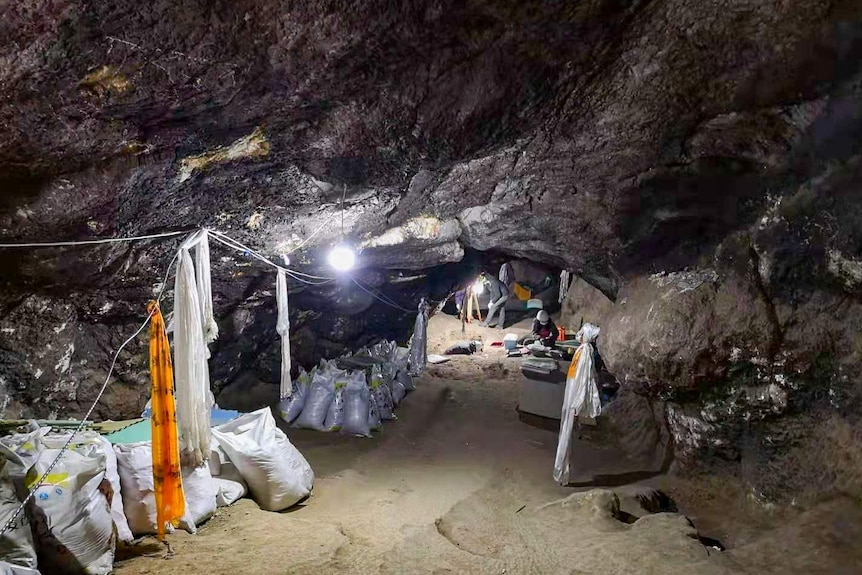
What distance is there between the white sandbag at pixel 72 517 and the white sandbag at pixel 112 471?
0.70 ft

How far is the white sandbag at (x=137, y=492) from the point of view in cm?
415

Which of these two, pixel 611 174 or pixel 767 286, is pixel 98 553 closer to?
pixel 611 174

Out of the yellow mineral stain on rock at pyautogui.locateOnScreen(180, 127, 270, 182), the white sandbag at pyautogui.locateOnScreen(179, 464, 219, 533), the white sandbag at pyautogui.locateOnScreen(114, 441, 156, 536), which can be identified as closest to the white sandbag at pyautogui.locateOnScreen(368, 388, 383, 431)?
the white sandbag at pyautogui.locateOnScreen(179, 464, 219, 533)

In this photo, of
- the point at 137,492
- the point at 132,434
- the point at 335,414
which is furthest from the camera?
the point at 335,414

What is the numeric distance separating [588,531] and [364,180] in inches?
164

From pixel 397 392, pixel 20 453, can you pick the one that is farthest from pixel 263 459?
pixel 397 392

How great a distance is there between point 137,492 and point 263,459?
4.28 ft

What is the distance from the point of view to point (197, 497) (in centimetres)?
453

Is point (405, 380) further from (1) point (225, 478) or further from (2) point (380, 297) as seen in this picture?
(1) point (225, 478)

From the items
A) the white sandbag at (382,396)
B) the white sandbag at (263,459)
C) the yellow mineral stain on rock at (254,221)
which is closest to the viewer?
the white sandbag at (263,459)

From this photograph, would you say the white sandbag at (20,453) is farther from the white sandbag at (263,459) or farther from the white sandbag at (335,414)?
the white sandbag at (335,414)

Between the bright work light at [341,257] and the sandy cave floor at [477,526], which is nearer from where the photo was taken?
the sandy cave floor at [477,526]

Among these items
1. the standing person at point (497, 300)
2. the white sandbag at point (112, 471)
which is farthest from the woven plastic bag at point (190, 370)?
the standing person at point (497, 300)

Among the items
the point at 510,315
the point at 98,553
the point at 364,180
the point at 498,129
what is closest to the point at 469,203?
the point at 364,180
